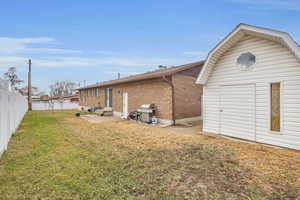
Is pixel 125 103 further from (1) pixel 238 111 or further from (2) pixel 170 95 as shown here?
(1) pixel 238 111

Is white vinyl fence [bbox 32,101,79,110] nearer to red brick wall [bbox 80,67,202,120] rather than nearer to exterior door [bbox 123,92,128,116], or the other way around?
exterior door [bbox 123,92,128,116]

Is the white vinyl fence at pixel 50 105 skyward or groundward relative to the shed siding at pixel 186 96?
groundward

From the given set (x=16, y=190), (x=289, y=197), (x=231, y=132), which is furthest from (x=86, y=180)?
(x=231, y=132)

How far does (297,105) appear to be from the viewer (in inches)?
208

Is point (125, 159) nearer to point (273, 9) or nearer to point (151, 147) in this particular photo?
point (151, 147)

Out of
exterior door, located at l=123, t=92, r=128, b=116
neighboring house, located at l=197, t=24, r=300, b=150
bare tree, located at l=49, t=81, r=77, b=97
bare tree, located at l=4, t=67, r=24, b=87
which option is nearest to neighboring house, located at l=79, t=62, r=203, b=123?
exterior door, located at l=123, t=92, r=128, b=116

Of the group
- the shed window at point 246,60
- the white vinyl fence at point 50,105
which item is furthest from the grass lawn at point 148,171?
the white vinyl fence at point 50,105

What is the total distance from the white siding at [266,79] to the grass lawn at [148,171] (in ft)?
2.04

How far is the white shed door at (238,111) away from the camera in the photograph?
650cm

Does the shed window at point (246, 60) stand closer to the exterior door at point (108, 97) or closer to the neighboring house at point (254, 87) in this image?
the neighboring house at point (254, 87)

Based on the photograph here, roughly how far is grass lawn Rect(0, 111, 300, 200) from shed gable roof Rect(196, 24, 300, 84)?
310 centimetres

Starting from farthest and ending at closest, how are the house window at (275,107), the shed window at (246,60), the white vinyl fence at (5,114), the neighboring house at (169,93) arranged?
the neighboring house at (169,93)
the shed window at (246,60)
the house window at (275,107)
the white vinyl fence at (5,114)

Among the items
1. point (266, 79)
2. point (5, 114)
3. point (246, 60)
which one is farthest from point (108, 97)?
point (266, 79)

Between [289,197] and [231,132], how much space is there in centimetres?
441
